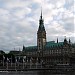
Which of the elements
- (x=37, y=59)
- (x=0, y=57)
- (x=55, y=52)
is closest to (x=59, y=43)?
(x=55, y=52)

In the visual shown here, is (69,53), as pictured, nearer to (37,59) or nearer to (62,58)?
(62,58)

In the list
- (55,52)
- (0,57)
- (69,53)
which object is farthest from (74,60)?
(0,57)

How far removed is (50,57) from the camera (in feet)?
656

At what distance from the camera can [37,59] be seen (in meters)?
196

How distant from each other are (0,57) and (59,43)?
4312 centimetres

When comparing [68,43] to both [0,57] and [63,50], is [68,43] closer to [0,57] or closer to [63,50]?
[63,50]

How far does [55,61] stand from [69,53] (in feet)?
42.8

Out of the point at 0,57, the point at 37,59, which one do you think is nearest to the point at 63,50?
the point at 37,59

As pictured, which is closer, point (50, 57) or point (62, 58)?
point (62, 58)

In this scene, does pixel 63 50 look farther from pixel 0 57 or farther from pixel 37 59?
pixel 0 57

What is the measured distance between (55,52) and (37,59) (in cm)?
1336

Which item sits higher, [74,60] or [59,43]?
[59,43]

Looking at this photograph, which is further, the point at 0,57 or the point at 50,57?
the point at 50,57

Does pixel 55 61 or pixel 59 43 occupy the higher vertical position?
pixel 59 43
